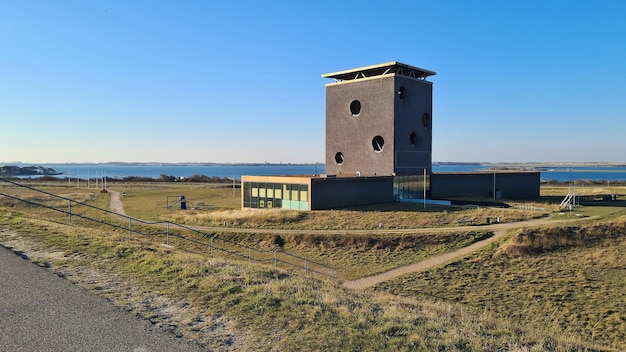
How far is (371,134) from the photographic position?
47344 millimetres

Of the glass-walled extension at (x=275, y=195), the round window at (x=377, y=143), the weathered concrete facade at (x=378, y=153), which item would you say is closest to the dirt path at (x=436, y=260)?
the weathered concrete facade at (x=378, y=153)

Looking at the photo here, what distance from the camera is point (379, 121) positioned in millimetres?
46562

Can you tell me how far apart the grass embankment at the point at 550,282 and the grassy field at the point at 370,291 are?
0.31 ft

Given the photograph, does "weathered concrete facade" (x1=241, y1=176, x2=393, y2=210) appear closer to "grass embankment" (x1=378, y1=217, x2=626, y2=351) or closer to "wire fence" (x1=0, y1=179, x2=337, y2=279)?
"wire fence" (x1=0, y1=179, x2=337, y2=279)

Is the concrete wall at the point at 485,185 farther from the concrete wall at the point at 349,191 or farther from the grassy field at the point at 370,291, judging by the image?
the grassy field at the point at 370,291

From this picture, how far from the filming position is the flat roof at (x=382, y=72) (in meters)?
46.8

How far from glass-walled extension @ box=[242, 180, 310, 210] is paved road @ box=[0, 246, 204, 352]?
Result: 102 feet

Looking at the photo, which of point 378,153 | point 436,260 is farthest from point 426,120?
point 436,260

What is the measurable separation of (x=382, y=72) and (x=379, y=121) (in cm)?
575

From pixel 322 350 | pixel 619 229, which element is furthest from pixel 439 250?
pixel 322 350

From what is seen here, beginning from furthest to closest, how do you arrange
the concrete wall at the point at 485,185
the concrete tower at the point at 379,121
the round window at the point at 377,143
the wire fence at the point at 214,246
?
1. the concrete wall at the point at 485,185
2. the round window at the point at 377,143
3. the concrete tower at the point at 379,121
4. the wire fence at the point at 214,246

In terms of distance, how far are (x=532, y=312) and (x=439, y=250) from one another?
32.3ft

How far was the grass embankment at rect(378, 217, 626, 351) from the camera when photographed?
709 inches

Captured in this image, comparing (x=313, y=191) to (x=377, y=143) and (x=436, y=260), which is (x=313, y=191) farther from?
(x=436, y=260)
